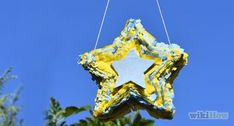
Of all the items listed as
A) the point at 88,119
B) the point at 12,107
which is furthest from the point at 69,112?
the point at 12,107

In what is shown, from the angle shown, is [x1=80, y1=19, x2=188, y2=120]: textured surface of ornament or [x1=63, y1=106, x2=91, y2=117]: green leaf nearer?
[x1=80, y1=19, x2=188, y2=120]: textured surface of ornament

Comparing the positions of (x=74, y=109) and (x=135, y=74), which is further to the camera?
(x=74, y=109)

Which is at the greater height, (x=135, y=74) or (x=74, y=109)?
(x=74, y=109)

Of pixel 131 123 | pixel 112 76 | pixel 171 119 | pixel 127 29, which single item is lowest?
pixel 171 119

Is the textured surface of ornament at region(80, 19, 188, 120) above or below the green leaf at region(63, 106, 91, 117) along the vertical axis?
below

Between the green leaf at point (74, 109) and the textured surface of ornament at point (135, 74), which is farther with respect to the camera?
the green leaf at point (74, 109)

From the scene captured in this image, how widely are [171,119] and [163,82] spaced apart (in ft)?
1.59

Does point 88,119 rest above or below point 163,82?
above

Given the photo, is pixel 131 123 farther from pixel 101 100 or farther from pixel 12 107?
pixel 101 100

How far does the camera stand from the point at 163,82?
369 inches

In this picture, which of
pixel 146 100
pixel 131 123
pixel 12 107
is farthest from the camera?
pixel 131 123

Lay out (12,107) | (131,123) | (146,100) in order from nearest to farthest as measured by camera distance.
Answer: (146,100) → (12,107) → (131,123)

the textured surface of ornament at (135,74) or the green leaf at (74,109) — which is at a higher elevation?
the green leaf at (74,109)

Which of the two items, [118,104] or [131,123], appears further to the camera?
[131,123]
